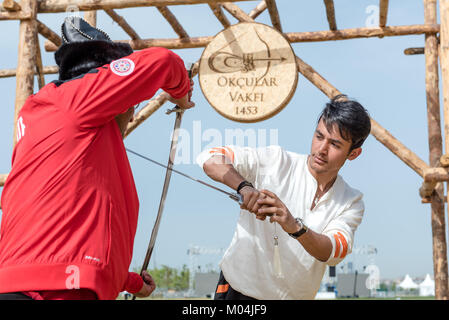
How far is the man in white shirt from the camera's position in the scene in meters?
2.52

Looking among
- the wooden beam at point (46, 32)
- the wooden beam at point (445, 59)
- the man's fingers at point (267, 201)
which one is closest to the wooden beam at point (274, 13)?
the wooden beam at point (445, 59)

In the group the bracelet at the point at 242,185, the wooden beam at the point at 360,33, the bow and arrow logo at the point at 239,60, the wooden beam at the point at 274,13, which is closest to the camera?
the bracelet at the point at 242,185

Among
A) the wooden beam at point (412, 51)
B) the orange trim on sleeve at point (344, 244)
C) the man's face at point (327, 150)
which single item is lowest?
the orange trim on sleeve at point (344, 244)

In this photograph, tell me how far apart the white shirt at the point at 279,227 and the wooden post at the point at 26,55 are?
11.1ft

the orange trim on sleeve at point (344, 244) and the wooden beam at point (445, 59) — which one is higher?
the wooden beam at point (445, 59)

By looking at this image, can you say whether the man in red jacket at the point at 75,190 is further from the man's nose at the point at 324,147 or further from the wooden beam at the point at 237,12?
the wooden beam at the point at 237,12

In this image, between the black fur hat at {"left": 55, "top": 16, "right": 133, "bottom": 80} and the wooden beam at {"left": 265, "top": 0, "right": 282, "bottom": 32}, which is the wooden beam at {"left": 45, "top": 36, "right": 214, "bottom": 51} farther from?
the black fur hat at {"left": 55, "top": 16, "right": 133, "bottom": 80}

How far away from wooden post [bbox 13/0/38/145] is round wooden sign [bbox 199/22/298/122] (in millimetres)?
1673

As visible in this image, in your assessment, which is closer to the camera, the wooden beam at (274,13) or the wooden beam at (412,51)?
the wooden beam at (274,13)

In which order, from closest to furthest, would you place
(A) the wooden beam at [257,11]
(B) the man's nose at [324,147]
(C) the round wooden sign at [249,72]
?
(B) the man's nose at [324,147], (C) the round wooden sign at [249,72], (A) the wooden beam at [257,11]

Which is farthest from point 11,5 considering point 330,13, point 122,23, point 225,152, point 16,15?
point 225,152

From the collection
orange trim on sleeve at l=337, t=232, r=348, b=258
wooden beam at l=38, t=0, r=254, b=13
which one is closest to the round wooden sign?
wooden beam at l=38, t=0, r=254, b=13

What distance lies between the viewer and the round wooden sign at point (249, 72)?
5105 millimetres

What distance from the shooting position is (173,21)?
6680mm
